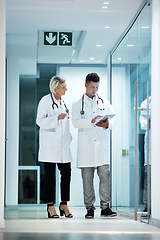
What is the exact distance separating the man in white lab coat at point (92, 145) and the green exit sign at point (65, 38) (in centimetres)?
137

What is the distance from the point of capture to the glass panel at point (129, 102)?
18.5 ft

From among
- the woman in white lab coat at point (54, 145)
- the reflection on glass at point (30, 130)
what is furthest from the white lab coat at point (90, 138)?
the reflection on glass at point (30, 130)

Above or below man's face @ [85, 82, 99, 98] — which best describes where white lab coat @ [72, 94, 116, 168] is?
below

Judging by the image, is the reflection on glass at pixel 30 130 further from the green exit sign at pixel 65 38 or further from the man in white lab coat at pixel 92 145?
the man in white lab coat at pixel 92 145

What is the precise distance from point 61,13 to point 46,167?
183 centimetres

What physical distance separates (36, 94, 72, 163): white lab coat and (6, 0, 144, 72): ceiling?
3.49ft

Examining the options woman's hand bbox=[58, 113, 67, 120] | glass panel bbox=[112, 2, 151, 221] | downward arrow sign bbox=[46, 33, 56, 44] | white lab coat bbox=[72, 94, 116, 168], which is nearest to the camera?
glass panel bbox=[112, 2, 151, 221]

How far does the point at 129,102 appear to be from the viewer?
6.54 metres

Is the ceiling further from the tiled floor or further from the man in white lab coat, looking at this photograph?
the tiled floor

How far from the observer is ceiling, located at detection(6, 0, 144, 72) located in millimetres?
5930

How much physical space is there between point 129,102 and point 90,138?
2.77 ft

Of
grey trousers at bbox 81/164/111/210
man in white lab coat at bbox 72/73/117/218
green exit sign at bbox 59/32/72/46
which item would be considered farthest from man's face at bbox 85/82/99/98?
green exit sign at bbox 59/32/72/46

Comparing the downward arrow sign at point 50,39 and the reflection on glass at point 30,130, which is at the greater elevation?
the downward arrow sign at point 50,39

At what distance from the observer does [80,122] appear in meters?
5.89
